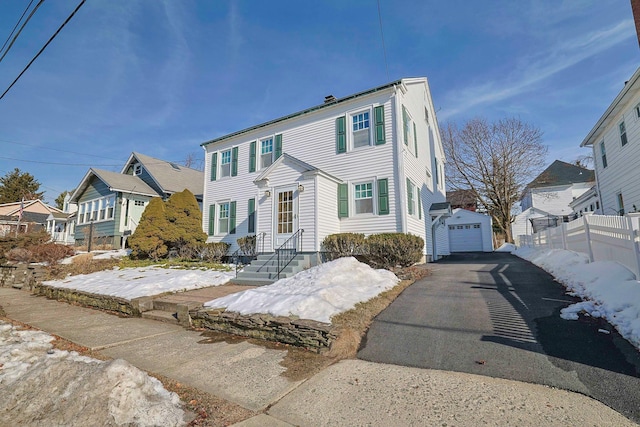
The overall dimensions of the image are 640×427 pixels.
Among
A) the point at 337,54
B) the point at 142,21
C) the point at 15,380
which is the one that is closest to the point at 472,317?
the point at 15,380

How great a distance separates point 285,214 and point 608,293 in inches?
355

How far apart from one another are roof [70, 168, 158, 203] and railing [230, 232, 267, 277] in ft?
39.1

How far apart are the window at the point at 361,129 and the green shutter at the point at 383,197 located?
1.88 metres

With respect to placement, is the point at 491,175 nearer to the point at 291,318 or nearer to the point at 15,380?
the point at 291,318

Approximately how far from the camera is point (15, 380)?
10.4 ft

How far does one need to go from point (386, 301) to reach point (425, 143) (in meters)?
11.9

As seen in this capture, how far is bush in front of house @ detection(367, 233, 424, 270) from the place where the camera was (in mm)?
9469

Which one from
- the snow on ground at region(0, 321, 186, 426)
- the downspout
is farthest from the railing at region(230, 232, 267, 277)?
the downspout

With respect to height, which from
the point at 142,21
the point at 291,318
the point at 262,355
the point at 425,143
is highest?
the point at 142,21

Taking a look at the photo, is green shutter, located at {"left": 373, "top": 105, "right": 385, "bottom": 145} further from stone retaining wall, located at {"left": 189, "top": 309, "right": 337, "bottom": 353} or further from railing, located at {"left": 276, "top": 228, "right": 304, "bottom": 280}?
stone retaining wall, located at {"left": 189, "top": 309, "right": 337, "bottom": 353}

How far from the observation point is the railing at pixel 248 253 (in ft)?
38.4

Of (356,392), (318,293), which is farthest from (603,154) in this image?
(356,392)

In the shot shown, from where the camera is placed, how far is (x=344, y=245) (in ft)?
34.0

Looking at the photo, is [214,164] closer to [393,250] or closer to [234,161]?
[234,161]
